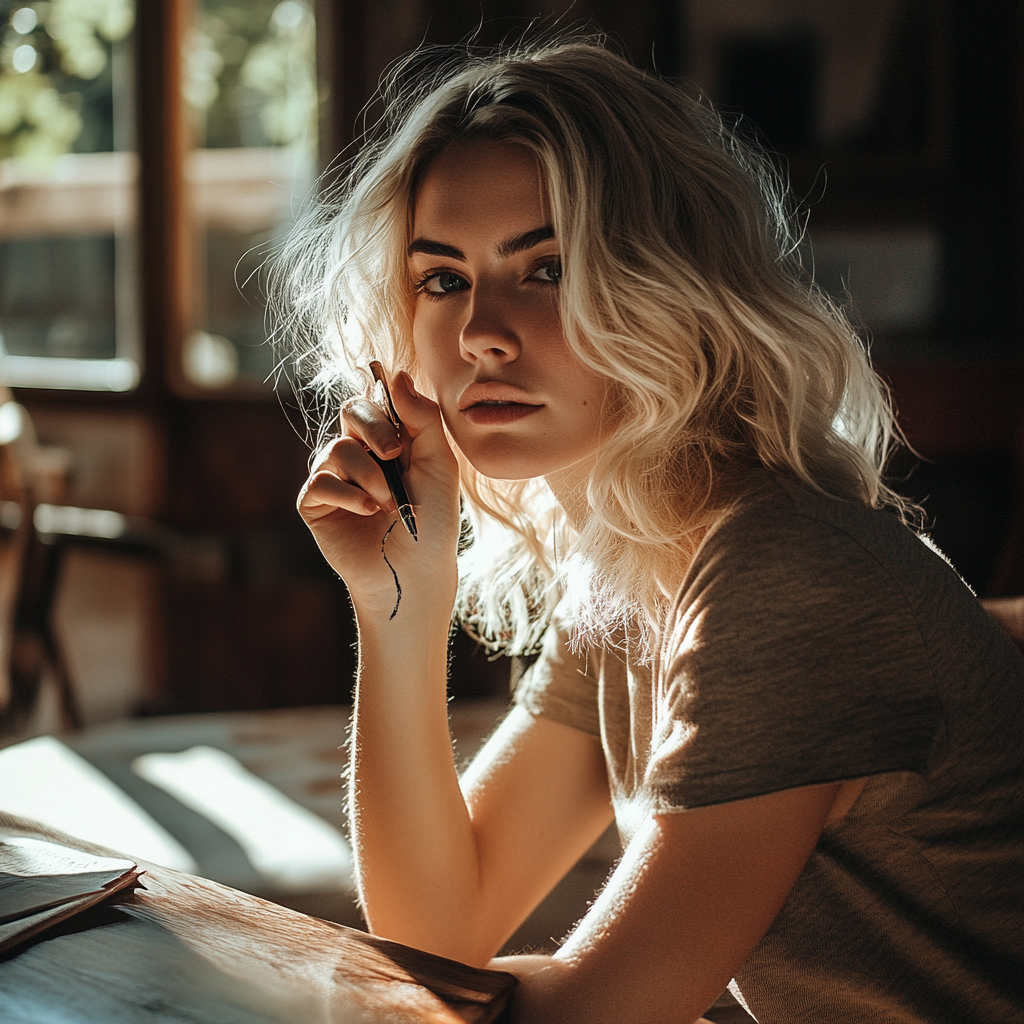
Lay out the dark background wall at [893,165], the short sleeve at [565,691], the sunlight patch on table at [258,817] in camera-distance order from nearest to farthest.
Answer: the short sleeve at [565,691], the sunlight patch on table at [258,817], the dark background wall at [893,165]

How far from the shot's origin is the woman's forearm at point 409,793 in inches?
47.1

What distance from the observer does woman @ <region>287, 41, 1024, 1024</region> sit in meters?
0.87

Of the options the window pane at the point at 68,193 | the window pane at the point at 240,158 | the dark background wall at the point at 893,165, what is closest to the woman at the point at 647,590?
the dark background wall at the point at 893,165

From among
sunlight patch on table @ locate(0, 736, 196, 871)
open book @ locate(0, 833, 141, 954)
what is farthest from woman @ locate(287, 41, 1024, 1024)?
sunlight patch on table @ locate(0, 736, 196, 871)

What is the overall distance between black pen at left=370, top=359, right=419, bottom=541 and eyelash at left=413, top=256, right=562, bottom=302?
0.09m

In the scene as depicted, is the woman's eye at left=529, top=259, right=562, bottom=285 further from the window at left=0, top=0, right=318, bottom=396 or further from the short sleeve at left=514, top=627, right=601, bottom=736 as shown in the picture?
the window at left=0, top=0, right=318, bottom=396

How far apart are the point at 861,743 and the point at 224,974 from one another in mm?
487

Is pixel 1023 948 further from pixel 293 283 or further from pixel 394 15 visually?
pixel 394 15

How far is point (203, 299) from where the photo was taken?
392 centimetres

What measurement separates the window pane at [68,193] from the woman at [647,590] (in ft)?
9.30

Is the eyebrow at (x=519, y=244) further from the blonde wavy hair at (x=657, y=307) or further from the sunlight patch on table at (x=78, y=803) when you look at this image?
the sunlight patch on table at (x=78, y=803)

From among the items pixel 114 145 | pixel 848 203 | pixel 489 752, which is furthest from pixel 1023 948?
pixel 114 145

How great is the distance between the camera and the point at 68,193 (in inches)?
160

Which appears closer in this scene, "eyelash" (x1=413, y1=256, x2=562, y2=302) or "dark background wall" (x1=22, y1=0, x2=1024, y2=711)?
"eyelash" (x1=413, y1=256, x2=562, y2=302)
